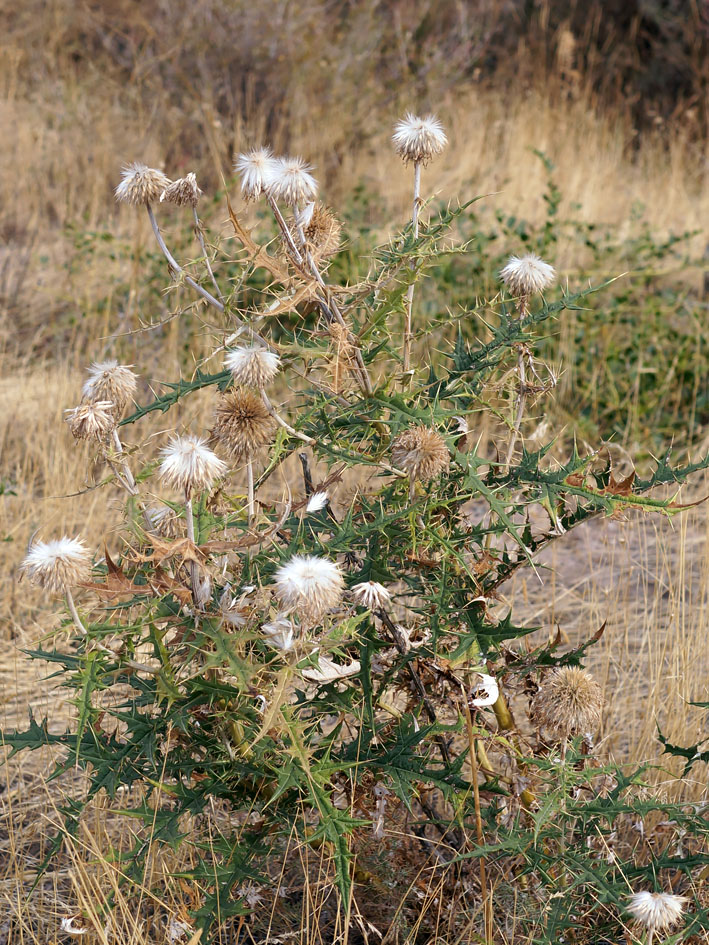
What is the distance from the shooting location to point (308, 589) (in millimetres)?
1246

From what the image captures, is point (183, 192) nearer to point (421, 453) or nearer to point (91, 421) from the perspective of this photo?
point (91, 421)

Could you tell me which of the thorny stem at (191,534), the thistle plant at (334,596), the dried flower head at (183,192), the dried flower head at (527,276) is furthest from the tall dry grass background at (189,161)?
the dried flower head at (183,192)

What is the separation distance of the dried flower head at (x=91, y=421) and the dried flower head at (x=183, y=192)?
354 mm

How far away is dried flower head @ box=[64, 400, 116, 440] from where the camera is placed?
4.48ft

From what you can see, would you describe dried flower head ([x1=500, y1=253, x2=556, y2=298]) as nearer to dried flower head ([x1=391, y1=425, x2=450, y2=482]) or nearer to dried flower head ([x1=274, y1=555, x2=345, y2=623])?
dried flower head ([x1=391, y1=425, x2=450, y2=482])

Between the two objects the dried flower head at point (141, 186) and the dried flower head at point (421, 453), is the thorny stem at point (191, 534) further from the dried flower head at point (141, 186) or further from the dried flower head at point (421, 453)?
the dried flower head at point (141, 186)

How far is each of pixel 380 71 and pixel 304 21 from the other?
767 mm

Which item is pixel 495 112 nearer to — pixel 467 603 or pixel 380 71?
pixel 380 71

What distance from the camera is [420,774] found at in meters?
1.55

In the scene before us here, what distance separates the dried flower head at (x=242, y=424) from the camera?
4.53 feet

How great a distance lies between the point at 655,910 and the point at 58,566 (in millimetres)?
949

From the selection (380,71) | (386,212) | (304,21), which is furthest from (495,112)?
(386,212)

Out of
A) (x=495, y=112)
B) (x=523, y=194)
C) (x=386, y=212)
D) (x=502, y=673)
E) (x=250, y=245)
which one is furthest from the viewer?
(x=495, y=112)

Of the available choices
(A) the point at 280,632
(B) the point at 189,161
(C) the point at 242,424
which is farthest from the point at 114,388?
(B) the point at 189,161
